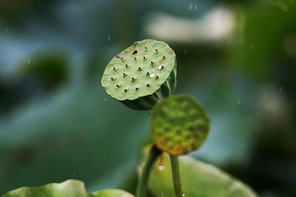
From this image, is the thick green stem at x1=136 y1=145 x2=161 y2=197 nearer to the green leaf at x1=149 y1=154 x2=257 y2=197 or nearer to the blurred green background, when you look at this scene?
the green leaf at x1=149 y1=154 x2=257 y2=197

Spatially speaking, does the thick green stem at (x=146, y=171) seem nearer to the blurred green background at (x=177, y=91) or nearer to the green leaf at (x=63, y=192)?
the green leaf at (x=63, y=192)

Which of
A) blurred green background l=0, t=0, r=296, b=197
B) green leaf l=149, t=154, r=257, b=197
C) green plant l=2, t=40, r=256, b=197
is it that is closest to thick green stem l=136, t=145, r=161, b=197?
green plant l=2, t=40, r=256, b=197

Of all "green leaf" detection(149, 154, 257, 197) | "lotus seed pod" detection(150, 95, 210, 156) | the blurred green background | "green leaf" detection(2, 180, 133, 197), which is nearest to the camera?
"lotus seed pod" detection(150, 95, 210, 156)

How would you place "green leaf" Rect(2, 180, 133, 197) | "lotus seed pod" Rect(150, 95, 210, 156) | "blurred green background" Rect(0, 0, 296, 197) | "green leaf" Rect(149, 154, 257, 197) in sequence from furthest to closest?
"blurred green background" Rect(0, 0, 296, 197)
"green leaf" Rect(149, 154, 257, 197)
"green leaf" Rect(2, 180, 133, 197)
"lotus seed pod" Rect(150, 95, 210, 156)

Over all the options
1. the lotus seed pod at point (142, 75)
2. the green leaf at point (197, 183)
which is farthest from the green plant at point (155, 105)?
the green leaf at point (197, 183)

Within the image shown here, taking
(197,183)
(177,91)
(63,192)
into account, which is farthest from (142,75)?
(177,91)

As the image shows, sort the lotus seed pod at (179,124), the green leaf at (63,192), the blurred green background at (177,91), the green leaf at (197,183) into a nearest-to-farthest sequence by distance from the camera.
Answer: the lotus seed pod at (179,124)
the green leaf at (63,192)
the green leaf at (197,183)
the blurred green background at (177,91)

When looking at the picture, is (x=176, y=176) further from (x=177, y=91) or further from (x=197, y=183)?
(x=177, y=91)

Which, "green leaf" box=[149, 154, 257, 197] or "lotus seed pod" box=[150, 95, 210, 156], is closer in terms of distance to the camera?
"lotus seed pod" box=[150, 95, 210, 156]
